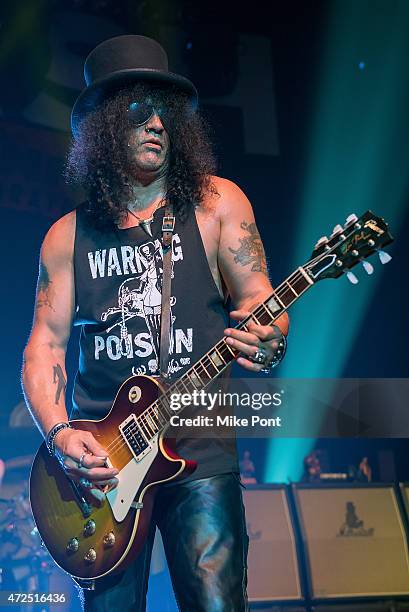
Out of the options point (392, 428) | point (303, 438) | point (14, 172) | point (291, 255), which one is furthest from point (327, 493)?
point (14, 172)

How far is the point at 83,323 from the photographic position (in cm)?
269

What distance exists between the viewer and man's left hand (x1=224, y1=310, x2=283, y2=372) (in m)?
2.20

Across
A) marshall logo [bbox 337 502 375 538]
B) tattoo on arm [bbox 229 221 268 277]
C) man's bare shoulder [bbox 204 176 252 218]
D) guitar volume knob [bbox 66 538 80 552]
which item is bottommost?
marshall logo [bbox 337 502 375 538]

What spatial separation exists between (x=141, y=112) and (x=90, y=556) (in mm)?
1622

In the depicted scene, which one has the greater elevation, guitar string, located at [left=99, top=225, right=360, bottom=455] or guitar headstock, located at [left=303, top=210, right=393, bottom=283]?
guitar headstock, located at [left=303, top=210, right=393, bottom=283]

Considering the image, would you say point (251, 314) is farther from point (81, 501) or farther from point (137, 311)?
point (81, 501)

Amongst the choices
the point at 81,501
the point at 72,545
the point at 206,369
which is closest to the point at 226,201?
the point at 206,369

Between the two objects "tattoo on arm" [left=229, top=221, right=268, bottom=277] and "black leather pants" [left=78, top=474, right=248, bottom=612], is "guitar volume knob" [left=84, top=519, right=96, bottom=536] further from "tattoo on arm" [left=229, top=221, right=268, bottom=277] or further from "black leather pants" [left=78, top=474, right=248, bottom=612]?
"tattoo on arm" [left=229, top=221, right=268, bottom=277]

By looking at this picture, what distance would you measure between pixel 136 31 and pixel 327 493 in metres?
3.68

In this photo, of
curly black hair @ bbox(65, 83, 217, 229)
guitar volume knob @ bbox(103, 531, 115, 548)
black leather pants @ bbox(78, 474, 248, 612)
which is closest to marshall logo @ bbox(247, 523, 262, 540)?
black leather pants @ bbox(78, 474, 248, 612)

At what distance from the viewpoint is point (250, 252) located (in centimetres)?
254

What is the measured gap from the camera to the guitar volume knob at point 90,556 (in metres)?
2.38

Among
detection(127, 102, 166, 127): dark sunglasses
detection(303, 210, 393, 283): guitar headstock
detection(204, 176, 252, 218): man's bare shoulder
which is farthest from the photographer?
detection(127, 102, 166, 127): dark sunglasses

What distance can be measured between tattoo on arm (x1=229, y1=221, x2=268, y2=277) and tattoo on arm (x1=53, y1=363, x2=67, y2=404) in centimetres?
77
